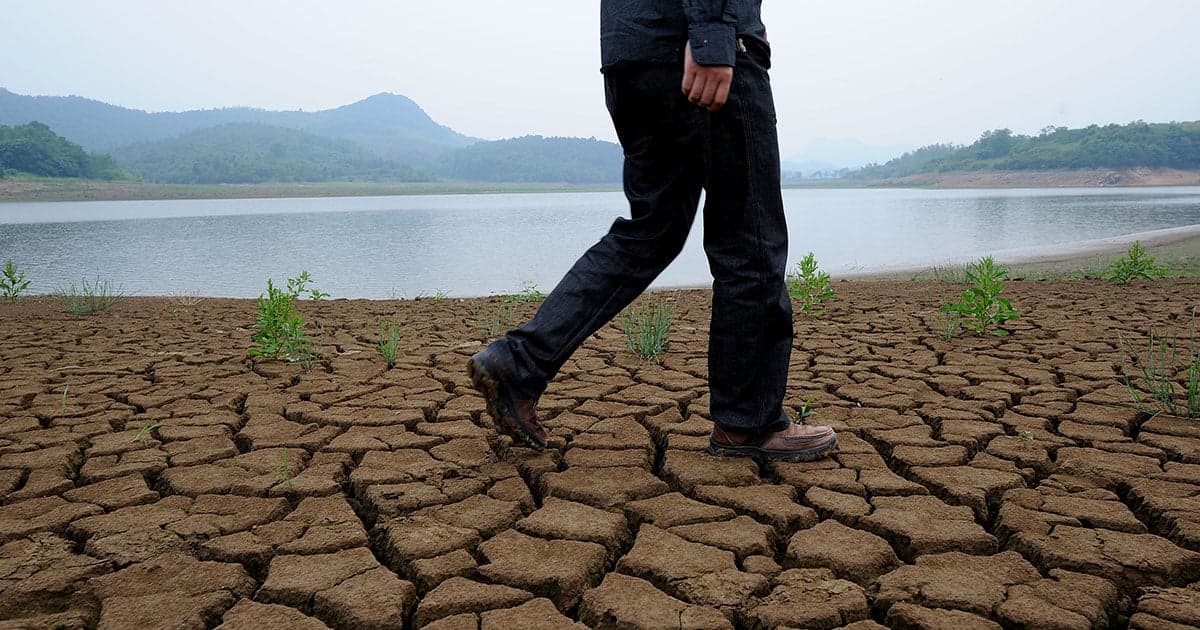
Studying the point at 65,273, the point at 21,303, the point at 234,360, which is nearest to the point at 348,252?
the point at 65,273

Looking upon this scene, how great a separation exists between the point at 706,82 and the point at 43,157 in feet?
165

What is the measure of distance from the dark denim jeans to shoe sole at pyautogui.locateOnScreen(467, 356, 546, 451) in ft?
0.24

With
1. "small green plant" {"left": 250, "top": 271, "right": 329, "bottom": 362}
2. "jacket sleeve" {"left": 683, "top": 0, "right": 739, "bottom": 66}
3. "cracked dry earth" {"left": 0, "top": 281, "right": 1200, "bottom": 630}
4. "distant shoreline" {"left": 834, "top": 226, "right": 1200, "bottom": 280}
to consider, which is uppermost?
"jacket sleeve" {"left": 683, "top": 0, "right": 739, "bottom": 66}

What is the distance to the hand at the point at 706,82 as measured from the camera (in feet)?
6.51

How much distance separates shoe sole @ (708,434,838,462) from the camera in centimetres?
240

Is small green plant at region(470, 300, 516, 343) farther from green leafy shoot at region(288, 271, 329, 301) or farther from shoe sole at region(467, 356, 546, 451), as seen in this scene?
shoe sole at region(467, 356, 546, 451)

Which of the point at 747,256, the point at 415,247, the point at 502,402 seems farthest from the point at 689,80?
the point at 415,247

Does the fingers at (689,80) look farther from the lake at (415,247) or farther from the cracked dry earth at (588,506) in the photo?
the lake at (415,247)

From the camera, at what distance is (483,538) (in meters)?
1.97

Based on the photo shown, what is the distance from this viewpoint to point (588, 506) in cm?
214

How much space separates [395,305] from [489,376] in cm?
469

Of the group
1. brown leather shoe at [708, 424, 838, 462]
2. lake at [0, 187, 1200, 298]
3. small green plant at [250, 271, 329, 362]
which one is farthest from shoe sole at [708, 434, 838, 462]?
lake at [0, 187, 1200, 298]

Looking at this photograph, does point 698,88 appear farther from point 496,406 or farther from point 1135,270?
point 1135,270

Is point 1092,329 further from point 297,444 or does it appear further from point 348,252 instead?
point 348,252
